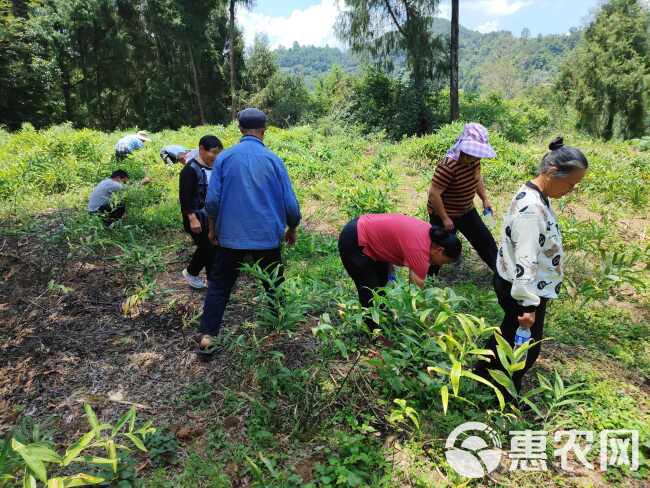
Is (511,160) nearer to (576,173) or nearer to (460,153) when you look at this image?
(460,153)

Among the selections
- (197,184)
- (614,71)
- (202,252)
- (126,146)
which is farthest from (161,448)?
(614,71)

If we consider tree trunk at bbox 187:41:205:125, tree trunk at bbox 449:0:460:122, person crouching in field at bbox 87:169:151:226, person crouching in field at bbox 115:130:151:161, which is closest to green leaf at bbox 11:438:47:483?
person crouching in field at bbox 87:169:151:226

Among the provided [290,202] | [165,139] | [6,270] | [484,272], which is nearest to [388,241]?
[290,202]

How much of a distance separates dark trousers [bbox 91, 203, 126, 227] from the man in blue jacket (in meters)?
2.83

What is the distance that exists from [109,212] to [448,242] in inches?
170

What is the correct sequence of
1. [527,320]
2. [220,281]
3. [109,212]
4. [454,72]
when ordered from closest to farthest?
[527,320] < [220,281] < [109,212] < [454,72]

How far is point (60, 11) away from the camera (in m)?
20.5

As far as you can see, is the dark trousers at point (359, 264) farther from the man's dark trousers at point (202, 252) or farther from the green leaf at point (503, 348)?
the man's dark trousers at point (202, 252)

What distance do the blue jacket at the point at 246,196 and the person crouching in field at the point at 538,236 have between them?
1479 millimetres

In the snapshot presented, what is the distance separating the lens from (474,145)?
3146mm

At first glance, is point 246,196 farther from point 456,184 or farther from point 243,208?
point 456,184

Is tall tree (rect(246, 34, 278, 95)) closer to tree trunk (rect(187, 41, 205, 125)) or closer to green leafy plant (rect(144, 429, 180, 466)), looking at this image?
tree trunk (rect(187, 41, 205, 125))

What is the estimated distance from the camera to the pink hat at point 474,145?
3125 mm

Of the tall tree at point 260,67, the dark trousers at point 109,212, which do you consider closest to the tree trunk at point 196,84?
the tall tree at point 260,67
